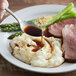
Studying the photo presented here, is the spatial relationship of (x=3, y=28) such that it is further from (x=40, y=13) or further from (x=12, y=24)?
(x=40, y=13)

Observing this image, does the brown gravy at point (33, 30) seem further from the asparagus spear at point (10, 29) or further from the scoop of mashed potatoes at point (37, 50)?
the asparagus spear at point (10, 29)

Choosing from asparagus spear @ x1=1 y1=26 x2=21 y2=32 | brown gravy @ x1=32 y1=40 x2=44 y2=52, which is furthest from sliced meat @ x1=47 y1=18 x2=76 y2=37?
asparagus spear @ x1=1 y1=26 x2=21 y2=32

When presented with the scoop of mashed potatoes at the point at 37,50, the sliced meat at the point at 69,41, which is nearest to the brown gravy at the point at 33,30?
the scoop of mashed potatoes at the point at 37,50

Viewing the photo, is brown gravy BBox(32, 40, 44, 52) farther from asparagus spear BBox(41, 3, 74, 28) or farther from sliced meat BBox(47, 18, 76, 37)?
asparagus spear BBox(41, 3, 74, 28)

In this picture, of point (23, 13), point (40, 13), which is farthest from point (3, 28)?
point (40, 13)

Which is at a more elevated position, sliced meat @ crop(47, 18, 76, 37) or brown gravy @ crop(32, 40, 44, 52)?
sliced meat @ crop(47, 18, 76, 37)
